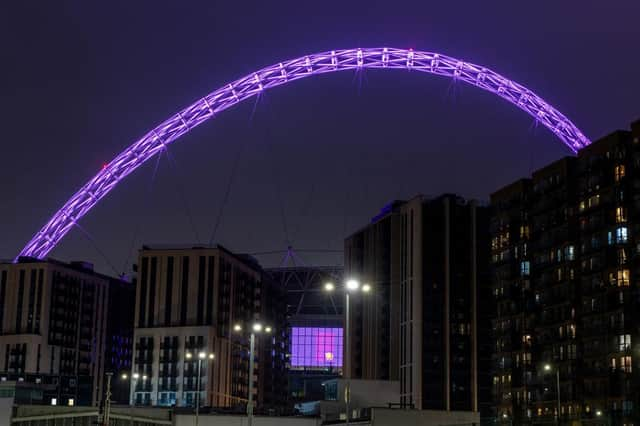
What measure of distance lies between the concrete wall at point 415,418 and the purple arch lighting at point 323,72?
137 feet

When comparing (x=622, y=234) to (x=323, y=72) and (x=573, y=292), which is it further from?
(x=323, y=72)

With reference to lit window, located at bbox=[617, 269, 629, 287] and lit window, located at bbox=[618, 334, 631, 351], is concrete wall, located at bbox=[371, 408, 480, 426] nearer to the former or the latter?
lit window, located at bbox=[618, 334, 631, 351]

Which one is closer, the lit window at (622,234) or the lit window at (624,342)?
the lit window at (624,342)

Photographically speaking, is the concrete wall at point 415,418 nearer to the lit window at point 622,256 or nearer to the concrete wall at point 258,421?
the concrete wall at point 258,421

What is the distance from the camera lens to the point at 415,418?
117 meters

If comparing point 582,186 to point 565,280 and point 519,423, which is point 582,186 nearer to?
point 565,280

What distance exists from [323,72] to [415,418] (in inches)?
1777

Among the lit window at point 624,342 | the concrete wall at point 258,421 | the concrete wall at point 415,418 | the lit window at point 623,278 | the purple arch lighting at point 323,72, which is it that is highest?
the purple arch lighting at point 323,72

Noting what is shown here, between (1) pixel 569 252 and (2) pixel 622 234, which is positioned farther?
(1) pixel 569 252

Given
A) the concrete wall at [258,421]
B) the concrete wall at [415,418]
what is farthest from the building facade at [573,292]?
the concrete wall at [258,421]

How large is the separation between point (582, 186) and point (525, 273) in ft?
77.1

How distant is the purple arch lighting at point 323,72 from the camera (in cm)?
13200

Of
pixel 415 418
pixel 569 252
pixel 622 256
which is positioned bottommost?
pixel 415 418

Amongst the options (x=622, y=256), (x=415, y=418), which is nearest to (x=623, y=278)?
(x=622, y=256)
